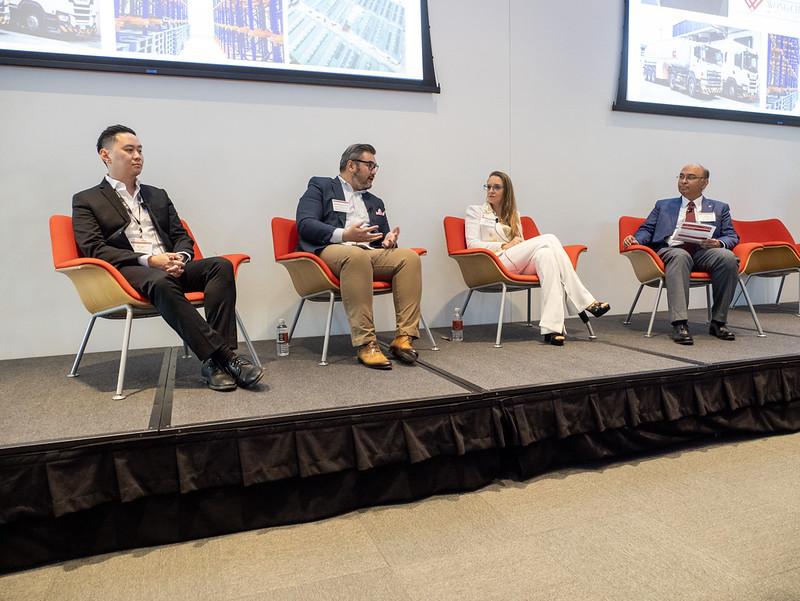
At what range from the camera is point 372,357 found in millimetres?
2711

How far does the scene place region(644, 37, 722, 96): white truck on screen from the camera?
15.2ft

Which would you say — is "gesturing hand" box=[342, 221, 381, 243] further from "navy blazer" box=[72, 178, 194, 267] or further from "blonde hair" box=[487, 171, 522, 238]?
"blonde hair" box=[487, 171, 522, 238]

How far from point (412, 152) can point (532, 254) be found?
119 centimetres

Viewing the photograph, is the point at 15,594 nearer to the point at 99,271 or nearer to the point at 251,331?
the point at 99,271

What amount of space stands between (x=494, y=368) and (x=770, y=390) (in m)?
1.33

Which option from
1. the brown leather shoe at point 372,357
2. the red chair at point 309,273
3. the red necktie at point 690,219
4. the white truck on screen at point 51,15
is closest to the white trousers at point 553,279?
the red chair at point 309,273

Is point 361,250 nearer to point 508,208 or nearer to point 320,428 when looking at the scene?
point 320,428

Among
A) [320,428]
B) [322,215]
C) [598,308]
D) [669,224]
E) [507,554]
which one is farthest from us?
[669,224]

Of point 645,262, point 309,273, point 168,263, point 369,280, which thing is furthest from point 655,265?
point 168,263

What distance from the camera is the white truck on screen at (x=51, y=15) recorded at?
3.15 meters

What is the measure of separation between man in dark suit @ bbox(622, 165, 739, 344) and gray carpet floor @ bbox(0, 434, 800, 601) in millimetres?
1345

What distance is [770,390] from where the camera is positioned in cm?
274

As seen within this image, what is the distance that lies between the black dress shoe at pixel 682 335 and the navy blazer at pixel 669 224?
745 millimetres

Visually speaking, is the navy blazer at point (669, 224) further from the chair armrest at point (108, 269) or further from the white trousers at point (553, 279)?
the chair armrest at point (108, 269)
